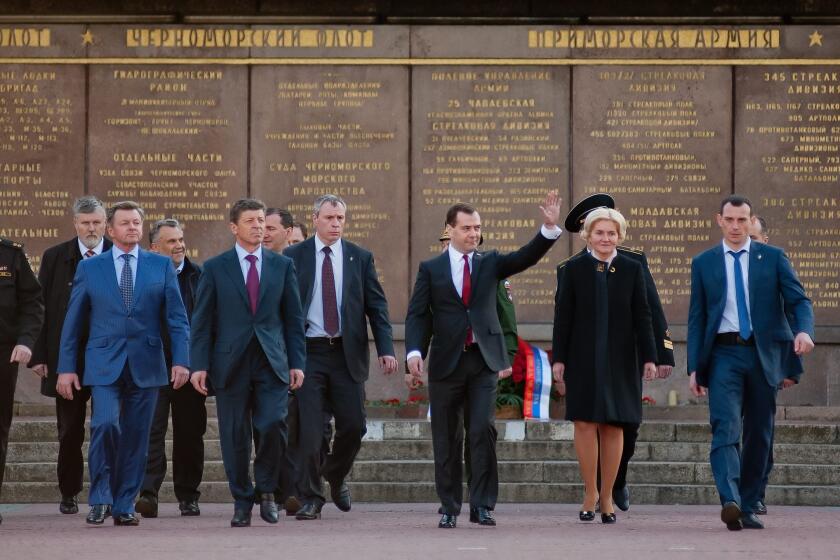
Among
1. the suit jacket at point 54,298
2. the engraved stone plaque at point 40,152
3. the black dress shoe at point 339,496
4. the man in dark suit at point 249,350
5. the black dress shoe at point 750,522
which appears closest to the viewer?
the black dress shoe at point 750,522

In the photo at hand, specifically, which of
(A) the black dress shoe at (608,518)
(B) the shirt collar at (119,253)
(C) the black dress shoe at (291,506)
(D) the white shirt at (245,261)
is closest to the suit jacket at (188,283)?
(B) the shirt collar at (119,253)

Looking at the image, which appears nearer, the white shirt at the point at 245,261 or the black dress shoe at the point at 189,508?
the white shirt at the point at 245,261

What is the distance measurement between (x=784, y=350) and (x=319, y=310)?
2935 mm

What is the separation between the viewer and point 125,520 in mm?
10094

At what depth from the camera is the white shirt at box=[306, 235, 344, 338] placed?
11.1m

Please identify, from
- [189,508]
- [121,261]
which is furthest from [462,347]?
[189,508]

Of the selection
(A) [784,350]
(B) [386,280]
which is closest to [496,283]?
(A) [784,350]

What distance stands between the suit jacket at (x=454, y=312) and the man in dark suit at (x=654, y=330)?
1.39 ft

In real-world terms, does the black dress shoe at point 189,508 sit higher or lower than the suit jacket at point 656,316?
lower

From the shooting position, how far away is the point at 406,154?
16.5m

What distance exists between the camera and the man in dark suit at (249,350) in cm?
1020

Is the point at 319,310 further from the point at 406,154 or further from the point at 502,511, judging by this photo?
the point at 406,154

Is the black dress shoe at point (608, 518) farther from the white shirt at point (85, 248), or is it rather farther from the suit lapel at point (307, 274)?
the white shirt at point (85, 248)

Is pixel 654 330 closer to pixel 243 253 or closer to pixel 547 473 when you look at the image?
pixel 547 473
